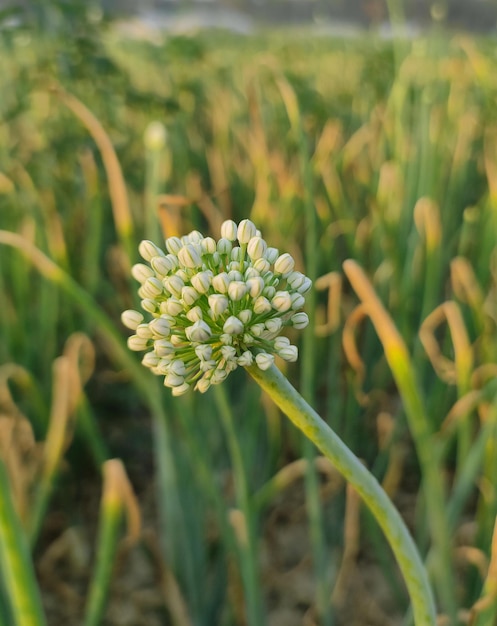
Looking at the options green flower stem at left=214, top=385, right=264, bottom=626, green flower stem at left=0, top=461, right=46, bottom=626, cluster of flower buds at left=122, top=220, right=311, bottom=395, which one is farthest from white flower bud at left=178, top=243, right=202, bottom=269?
green flower stem at left=214, top=385, right=264, bottom=626

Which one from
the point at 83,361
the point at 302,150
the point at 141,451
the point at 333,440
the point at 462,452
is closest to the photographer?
the point at 333,440

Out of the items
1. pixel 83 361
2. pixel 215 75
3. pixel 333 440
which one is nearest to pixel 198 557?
pixel 83 361

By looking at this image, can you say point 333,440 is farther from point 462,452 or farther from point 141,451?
point 141,451

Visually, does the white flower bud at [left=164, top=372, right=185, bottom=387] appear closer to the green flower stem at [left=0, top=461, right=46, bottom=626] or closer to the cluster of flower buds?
the cluster of flower buds

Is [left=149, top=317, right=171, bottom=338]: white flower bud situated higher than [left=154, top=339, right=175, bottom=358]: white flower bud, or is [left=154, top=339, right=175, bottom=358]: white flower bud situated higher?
[left=149, top=317, right=171, bottom=338]: white flower bud

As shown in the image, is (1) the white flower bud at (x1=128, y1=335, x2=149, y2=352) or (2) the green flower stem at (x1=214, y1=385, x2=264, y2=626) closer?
(1) the white flower bud at (x1=128, y1=335, x2=149, y2=352)

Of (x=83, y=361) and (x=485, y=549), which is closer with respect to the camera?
(x=485, y=549)

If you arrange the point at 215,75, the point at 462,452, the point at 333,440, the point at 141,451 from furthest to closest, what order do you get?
the point at 215,75 < the point at 141,451 < the point at 462,452 < the point at 333,440

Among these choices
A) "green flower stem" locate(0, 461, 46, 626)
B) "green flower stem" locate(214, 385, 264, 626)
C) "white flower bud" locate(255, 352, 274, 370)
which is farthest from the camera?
"green flower stem" locate(214, 385, 264, 626)
